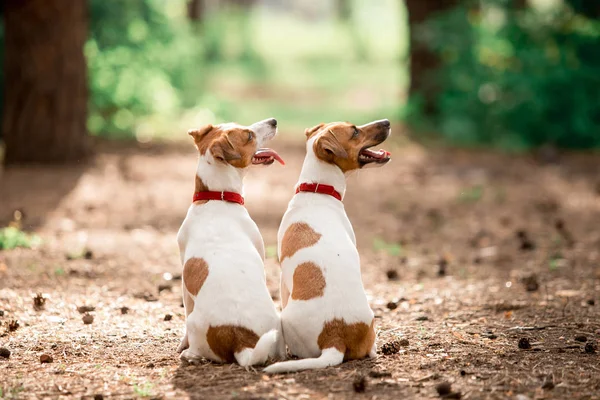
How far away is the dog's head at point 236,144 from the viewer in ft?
18.3

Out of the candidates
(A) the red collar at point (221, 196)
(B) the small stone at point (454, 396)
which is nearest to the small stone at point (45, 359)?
(A) the red collar at point (221, 196)

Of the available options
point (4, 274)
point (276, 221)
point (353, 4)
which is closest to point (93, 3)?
point (276, 221)

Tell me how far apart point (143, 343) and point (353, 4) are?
45306 millimetres

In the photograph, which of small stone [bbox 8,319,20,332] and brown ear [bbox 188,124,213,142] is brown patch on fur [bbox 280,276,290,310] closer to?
brown ear [bbox 188,124,213,142]

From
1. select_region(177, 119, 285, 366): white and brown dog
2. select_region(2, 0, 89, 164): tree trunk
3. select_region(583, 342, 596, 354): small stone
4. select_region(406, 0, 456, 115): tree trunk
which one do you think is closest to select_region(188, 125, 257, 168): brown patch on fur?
select_region(177, 119, 285, 366): white and brown dog

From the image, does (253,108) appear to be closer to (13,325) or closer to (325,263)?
(13,325)

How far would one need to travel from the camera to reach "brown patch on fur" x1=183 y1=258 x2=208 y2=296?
5.31m

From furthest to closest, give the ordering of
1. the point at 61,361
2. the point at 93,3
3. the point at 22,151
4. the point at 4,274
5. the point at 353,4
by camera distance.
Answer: the point at 353,4, the point at 93,3, the point at 22,151, the point at 4,274, the point at 61,361

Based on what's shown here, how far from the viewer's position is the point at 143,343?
603 centimetres

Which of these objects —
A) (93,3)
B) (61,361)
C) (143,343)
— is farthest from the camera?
(93,3)

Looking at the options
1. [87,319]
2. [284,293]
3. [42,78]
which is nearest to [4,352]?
[87,319]

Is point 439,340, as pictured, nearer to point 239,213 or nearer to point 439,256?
point 239,213

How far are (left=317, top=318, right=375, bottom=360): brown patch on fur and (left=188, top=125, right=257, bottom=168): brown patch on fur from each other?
133cm

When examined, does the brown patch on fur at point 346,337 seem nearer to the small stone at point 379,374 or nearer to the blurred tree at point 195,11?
the small stone at point 379,374
